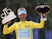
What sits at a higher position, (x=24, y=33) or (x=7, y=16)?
(x=7, y=16)

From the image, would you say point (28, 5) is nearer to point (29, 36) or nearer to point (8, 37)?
point (8, 37)

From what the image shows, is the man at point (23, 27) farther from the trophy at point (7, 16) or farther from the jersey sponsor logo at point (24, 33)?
the trophy at point (7, 16)

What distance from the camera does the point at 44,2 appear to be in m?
8.78

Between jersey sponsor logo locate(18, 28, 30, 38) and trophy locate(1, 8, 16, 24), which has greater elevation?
trophy locate(1, 8, 16, 24)

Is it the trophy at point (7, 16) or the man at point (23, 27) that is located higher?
the trophy at point (7, 16)

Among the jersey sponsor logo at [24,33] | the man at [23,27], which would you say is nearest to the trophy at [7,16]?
the man at [23,27]

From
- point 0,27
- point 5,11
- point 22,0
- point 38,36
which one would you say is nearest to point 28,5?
point 22,0

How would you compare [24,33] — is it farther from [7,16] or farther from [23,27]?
[7,16]

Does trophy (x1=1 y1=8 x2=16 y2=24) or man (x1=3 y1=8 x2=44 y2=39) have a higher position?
trophy (x1=1 y1=8 x2=16 y2=24)

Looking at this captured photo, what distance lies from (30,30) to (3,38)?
2506 mm

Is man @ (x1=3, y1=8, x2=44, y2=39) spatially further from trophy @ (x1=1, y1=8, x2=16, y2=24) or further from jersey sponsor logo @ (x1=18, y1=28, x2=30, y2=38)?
trophy @ (x1=1, y1=8, x2=16, y2=24)

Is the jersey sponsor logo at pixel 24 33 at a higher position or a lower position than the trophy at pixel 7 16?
lower

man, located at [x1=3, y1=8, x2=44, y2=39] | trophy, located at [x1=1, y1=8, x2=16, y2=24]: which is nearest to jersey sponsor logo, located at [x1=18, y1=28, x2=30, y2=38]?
man, located at [x1=3, y1=8, x2=44, y2=39]

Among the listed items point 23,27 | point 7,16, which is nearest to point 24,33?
point 23,27
